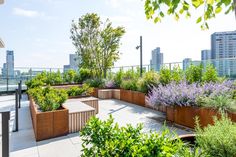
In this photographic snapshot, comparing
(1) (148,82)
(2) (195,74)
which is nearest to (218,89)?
(2) (195,74)

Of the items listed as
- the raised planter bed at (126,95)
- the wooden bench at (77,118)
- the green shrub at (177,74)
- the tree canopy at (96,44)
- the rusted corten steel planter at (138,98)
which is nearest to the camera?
the wooden bench at (77,118)

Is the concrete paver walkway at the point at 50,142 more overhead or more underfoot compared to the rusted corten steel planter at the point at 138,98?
more underfoot

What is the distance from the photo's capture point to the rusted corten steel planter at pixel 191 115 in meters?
4.83

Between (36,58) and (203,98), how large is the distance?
15.7m

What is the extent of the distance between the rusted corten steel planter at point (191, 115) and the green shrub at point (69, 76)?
9846 millimetres

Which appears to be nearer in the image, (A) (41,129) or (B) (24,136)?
(A) (41,129)

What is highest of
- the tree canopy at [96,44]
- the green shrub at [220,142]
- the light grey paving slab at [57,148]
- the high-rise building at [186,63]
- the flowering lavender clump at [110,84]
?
the tree canopy at [96,44]

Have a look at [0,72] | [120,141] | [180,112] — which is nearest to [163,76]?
[180,112]

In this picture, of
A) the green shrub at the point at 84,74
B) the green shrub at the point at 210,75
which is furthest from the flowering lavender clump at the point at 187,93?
the green shrub at the point at 84,74

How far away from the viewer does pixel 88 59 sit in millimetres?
15477

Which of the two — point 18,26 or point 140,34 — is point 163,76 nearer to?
point 140,34

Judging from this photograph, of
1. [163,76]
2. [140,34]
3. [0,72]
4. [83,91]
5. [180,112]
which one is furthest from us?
[0,72]

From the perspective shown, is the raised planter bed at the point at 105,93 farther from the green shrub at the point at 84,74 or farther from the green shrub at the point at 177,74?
the green shrub at the point at 84,74

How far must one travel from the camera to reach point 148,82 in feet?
27.8
